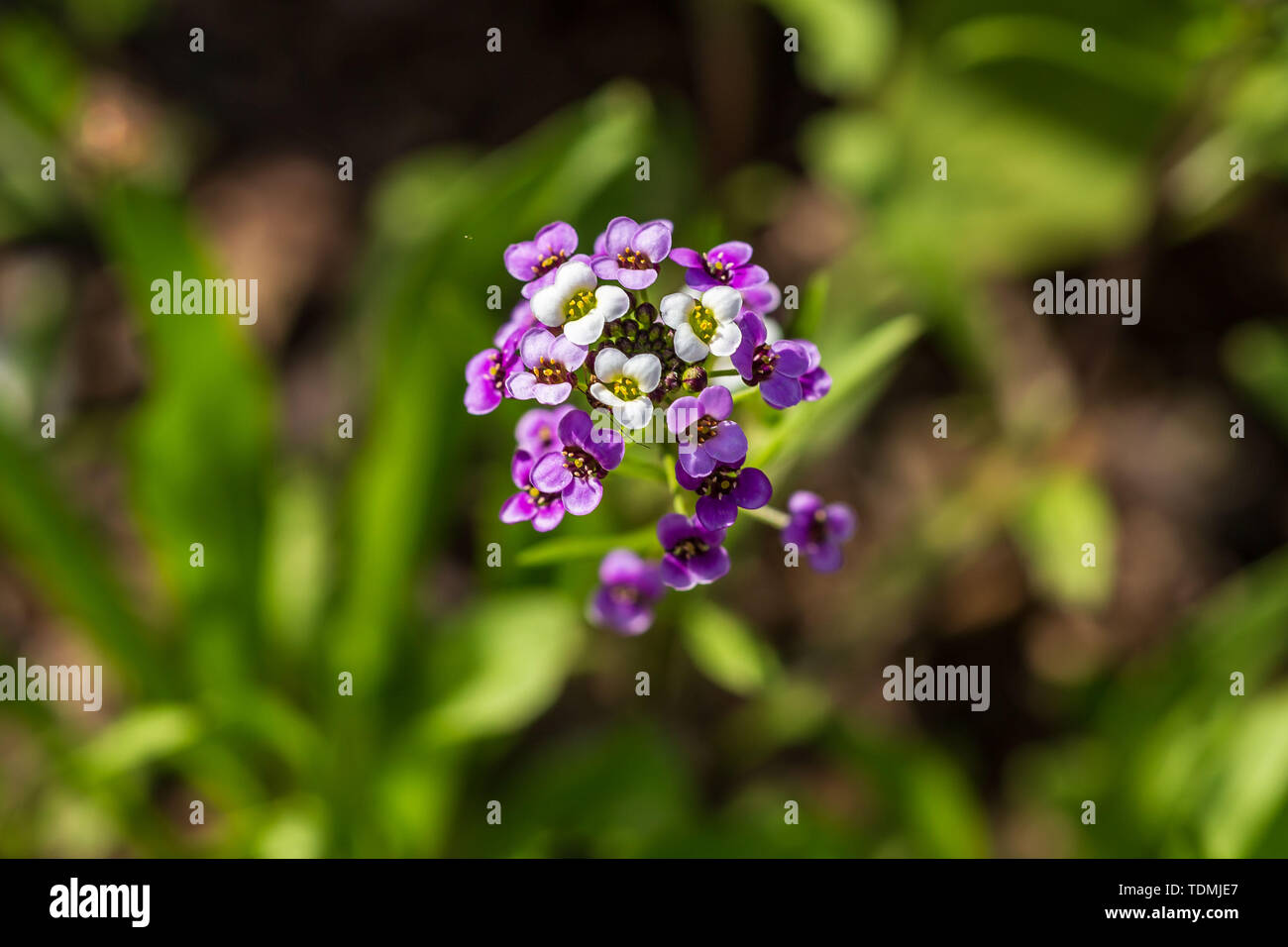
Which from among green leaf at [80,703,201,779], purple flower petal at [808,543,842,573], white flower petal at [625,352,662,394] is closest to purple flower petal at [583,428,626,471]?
white flower petal at [625,352,662,394]

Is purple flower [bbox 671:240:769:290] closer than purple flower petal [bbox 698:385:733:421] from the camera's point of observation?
No

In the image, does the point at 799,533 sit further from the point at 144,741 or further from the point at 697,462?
the point at 144,741

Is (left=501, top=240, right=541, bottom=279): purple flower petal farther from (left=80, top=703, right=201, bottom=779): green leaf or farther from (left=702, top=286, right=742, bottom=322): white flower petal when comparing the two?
(left=80, top=703, right=201, bottom=779): green leaf

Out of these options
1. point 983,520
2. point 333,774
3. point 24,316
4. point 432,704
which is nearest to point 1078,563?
point 983,520

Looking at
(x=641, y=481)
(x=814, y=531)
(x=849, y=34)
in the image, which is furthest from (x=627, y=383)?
(x=849, y=34)

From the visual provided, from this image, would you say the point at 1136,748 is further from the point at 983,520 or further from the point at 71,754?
the point at 71,754

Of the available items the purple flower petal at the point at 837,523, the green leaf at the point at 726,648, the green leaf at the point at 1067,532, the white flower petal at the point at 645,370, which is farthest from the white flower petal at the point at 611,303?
the green leaf at the point at 1067,532
